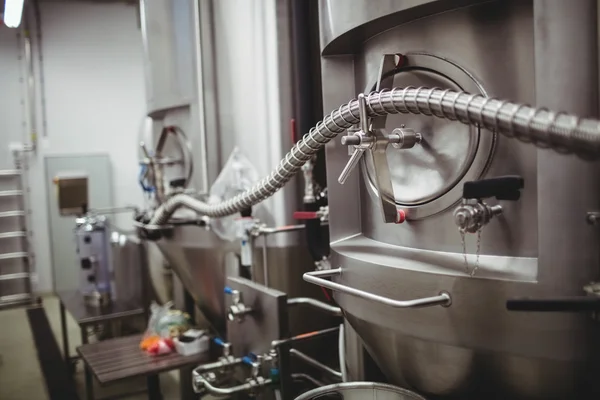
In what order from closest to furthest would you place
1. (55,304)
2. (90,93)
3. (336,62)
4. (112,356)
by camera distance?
1. (336,62)
2. (112,356)
3. (55,304)
4. (90,93)

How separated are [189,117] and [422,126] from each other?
1549mm

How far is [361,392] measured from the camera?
137cm

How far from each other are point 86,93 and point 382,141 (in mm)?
5367

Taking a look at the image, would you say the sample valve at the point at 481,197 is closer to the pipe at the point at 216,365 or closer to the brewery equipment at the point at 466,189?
the brewery equipment at the point at 466,189

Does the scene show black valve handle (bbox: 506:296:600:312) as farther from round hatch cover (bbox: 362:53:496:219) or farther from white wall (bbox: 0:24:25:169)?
white wall (bbox: 0:24:25:169)

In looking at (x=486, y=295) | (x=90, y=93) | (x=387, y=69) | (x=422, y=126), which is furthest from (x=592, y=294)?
(x=90, y=93)

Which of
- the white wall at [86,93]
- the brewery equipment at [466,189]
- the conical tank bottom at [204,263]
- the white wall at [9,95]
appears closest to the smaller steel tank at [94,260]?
the conical tank bottom at [204,263]

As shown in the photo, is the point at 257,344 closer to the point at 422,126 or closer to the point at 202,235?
the point at 202,235

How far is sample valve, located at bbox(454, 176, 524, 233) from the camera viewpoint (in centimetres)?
100

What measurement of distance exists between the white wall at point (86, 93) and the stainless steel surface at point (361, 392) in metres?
5.04


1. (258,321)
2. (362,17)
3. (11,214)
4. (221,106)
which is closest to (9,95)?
(11,214)

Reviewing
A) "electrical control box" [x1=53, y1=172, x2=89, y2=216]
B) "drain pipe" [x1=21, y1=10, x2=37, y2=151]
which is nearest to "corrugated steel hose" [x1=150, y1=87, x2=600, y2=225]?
"electrical control box" [x1=53, y1=172, x2=89, y2=216]

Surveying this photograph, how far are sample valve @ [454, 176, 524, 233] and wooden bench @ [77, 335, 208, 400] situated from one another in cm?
166

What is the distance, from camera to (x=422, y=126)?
3.94 feet
